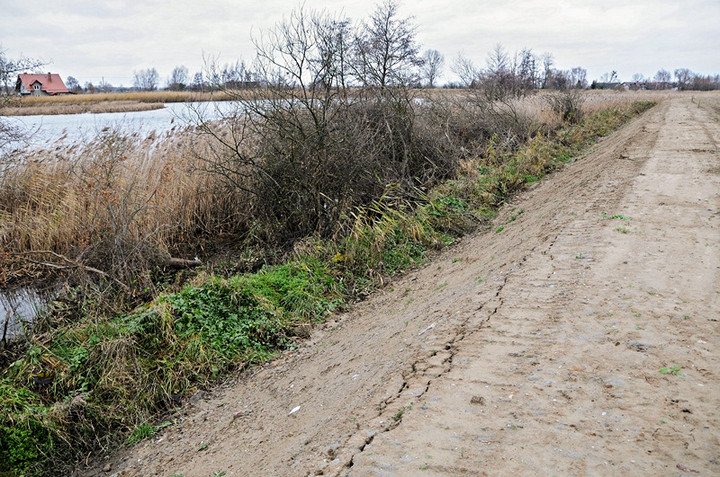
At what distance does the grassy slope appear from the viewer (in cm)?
453

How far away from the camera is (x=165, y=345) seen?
539 centimetres

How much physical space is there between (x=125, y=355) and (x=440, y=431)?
347 cm

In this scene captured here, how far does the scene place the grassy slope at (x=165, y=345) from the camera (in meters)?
4.53

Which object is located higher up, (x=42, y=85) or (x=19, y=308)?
(x=42, y=85)

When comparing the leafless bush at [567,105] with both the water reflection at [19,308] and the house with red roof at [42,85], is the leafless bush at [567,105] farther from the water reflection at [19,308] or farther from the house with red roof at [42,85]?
the water reflection at [19,308]

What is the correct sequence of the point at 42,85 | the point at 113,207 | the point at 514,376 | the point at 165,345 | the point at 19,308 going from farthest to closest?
the point at 42,85 < the point at 113,207 < the point at 19,308 < the point at 165,345 < the point at 514,376

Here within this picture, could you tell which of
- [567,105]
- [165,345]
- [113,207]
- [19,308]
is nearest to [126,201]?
[113,207]

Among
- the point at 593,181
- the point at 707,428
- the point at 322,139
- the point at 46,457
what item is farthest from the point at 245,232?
the point at 707,428

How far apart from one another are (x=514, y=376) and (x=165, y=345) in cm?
362

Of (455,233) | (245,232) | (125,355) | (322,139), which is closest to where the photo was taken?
(125,355)

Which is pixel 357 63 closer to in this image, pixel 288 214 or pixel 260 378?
pixel 288 214

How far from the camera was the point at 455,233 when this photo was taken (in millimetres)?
8938

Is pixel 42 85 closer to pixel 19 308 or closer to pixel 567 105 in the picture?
pixel 567 105

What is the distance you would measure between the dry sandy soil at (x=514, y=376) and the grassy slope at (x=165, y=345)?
338 mm
